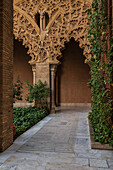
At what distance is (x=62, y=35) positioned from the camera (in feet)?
26.6

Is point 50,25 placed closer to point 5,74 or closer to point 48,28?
point 48,28

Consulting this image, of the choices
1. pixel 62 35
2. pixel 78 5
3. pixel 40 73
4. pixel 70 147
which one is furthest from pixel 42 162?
pixel 78 5

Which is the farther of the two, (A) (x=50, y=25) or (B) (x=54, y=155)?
(A) (x=50, y=25)

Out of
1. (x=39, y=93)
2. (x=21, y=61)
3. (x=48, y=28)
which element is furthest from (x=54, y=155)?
(x=21, y=61)

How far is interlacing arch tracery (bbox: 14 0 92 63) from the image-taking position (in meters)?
7.97

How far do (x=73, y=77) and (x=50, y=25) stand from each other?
4.45m

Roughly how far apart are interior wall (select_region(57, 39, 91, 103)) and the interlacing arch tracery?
3407 millimetres

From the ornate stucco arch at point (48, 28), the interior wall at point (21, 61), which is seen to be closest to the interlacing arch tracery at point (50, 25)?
the ornate stucco arch at point (48, 28)

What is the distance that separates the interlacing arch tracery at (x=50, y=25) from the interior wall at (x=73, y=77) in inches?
134

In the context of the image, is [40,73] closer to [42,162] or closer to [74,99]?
[74,99]

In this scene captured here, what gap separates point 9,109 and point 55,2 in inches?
269

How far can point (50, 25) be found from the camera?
8312 millimetres

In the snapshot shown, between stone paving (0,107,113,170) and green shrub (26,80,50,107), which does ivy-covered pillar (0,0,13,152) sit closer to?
stone paving (0,107,113,170)

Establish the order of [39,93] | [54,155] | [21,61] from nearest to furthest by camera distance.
Result: 1. [54,155]
2. [39,93]
3. [21,61]
